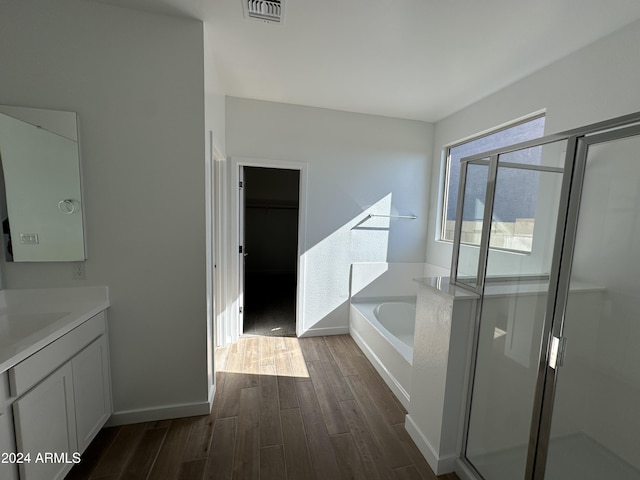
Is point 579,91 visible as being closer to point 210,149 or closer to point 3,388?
point 210,149

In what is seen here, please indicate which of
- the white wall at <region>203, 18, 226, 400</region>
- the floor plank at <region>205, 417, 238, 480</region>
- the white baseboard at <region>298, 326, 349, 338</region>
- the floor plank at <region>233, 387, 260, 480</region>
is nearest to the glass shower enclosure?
the floor plank at <region>233, 387, 260, 480</region>

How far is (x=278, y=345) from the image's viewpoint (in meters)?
2.95

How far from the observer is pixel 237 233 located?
2838mm

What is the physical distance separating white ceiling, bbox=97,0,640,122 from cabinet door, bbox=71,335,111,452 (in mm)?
2039

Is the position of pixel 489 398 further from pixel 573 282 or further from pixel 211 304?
pixel 211 304

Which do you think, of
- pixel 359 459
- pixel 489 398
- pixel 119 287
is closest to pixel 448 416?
pixel 489 398

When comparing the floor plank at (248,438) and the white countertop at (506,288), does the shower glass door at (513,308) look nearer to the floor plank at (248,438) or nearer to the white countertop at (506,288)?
the white countertop at (506,288)

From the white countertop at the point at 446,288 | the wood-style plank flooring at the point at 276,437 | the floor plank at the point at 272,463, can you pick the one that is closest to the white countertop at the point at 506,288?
the white countertop at the point at 446,288

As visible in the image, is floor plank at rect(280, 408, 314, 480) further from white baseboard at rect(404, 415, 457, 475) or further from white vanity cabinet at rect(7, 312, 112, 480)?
white vanity cabinet at rect(7, 312, 112, 480)

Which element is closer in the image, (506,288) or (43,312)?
(506,288)

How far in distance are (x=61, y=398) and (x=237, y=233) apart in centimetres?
179

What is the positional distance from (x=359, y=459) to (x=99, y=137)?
251cm

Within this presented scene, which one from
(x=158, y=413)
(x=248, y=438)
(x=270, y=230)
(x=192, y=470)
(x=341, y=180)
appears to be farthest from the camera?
(x=270, y=230)

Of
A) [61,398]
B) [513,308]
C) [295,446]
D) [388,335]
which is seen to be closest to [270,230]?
[388,335]
